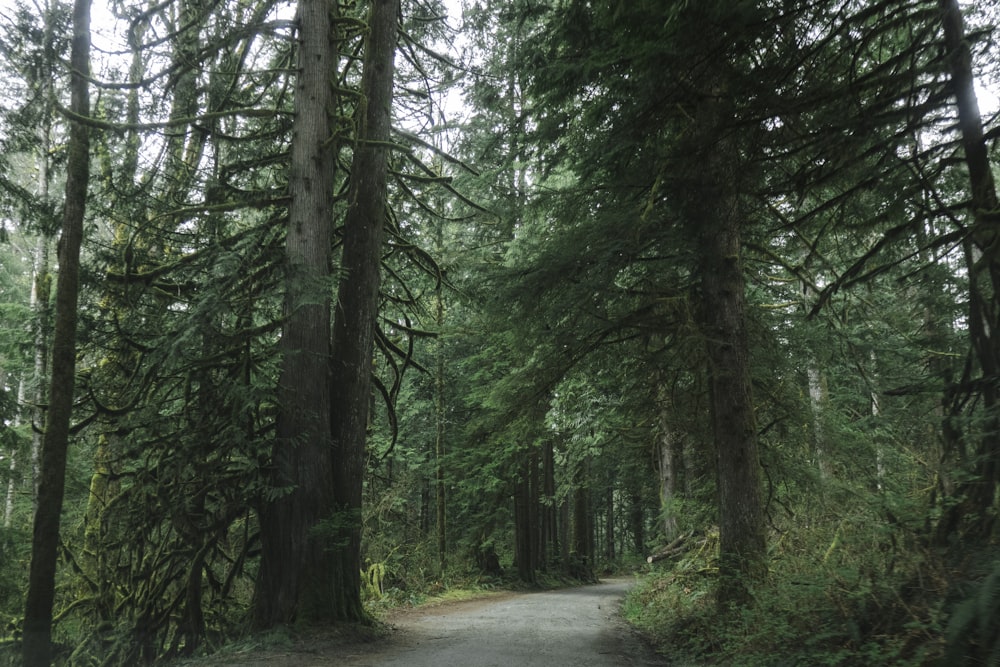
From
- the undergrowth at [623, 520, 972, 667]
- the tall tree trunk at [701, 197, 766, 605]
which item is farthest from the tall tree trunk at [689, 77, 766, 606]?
the undergrowth at [623, 520, 972, 667]

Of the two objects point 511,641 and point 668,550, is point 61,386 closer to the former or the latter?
point 511,641

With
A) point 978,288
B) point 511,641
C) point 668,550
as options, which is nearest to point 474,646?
point 511,641

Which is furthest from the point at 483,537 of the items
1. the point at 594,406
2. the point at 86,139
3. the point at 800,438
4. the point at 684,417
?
the point at 86,139

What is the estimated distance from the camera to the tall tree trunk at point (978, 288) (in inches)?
181

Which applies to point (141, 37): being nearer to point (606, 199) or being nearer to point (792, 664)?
point (606, 199)

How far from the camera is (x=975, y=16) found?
18.0ft

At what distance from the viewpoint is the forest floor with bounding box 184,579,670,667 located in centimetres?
693

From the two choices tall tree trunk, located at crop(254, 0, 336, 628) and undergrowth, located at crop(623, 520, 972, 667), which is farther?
tall tree trunk, located at crop(254, 0, 336, 628)

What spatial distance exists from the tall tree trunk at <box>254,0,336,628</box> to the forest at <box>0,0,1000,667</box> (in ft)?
0.16

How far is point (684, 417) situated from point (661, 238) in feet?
17.6

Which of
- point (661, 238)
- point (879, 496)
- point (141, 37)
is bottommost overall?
point (879, 496)

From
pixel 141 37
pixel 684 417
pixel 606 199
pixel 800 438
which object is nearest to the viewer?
pixel 606 199

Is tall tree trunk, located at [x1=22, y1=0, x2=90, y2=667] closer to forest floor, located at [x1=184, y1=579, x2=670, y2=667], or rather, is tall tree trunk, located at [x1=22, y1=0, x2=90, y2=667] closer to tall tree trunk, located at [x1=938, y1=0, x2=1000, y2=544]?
forest floor, located at [x1=184, y1=579, x2=670, y2=667]

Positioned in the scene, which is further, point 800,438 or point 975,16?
point 800,438
